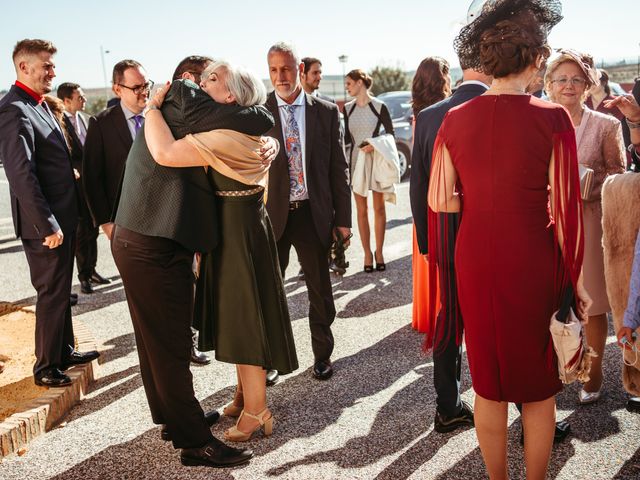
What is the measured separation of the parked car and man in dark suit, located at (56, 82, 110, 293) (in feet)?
25.5

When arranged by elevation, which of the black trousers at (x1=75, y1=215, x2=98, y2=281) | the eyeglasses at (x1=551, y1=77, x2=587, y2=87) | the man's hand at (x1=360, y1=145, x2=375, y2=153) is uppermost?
the eyeglasses at (x1=551, y1=77, x2=587, y2=87)

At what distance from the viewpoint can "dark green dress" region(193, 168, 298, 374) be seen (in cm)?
327

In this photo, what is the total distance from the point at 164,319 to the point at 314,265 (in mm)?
1505

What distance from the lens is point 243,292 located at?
3.34 meters

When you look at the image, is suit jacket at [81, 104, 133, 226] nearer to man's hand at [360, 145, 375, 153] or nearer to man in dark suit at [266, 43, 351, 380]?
man in dark suit at [266, 43, 351, 380]

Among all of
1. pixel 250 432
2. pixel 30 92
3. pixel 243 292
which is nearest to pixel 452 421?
pixel 250 432

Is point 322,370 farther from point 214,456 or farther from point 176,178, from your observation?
point 176,178

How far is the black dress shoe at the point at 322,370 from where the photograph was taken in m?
4.42

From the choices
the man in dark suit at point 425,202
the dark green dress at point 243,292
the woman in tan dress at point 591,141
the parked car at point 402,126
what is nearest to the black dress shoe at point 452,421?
the man in dark suit at point 425,202

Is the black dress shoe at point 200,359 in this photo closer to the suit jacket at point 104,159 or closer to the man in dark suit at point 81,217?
the suit jacket at point 104,159

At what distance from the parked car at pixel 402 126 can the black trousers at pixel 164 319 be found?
11672 millimetres

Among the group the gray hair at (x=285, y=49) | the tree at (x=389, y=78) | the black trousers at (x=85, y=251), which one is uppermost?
the tree at (x=389, y=78)

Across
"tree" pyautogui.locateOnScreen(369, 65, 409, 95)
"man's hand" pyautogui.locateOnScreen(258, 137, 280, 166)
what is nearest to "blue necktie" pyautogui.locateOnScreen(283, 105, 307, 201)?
"man's hand" pyautogui.locateOnScreen(258, 137, 280, 166)

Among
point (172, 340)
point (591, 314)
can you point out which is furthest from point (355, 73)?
point (172, 340)
